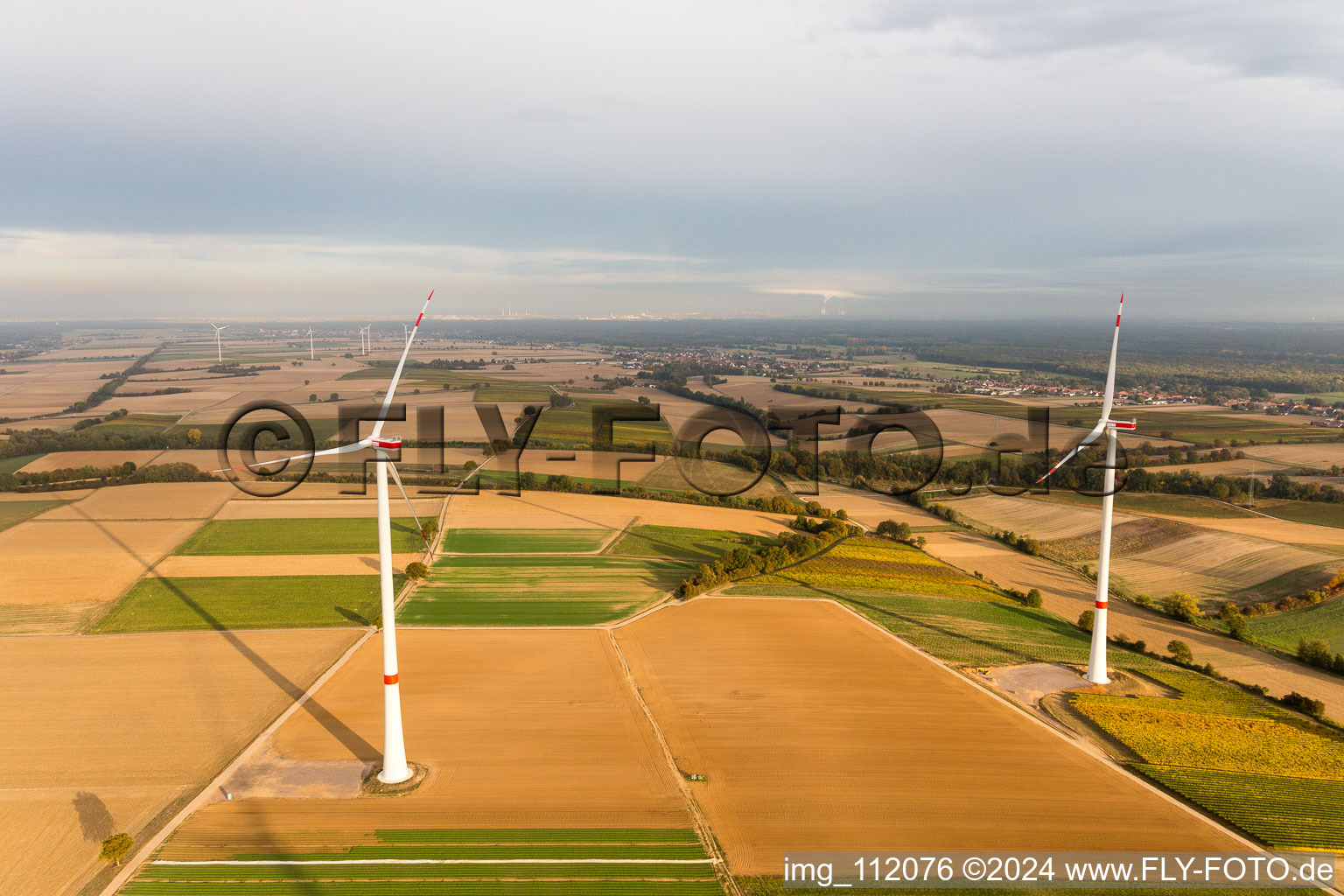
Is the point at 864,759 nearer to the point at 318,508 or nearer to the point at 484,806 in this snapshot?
the point at 484,806

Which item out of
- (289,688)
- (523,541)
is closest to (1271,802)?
(289,688)

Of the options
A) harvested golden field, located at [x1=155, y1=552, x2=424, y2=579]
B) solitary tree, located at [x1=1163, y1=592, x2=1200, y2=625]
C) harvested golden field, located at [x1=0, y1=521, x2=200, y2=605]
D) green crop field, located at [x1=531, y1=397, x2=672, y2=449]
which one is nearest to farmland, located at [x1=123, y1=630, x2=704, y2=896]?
harvested golden field, located at [x1=155, y1=552, x2=424, y2=579]

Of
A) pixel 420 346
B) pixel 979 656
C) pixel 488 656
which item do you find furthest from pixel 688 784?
pixel 420 346

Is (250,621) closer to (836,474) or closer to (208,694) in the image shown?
(208,694)

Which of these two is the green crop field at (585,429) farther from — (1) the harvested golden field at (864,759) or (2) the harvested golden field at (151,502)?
(1) the harvested golden field at (864,759)

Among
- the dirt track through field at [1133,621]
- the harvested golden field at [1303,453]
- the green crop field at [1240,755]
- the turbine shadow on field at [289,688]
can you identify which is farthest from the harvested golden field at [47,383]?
the harvested golden field at [1303,453]

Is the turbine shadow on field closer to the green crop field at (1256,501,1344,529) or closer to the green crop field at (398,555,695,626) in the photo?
the green crop field at (398,555,695,626)
